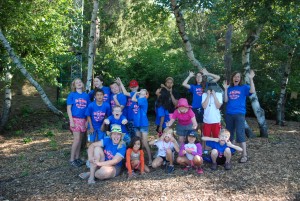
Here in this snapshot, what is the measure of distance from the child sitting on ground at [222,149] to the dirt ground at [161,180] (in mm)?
130

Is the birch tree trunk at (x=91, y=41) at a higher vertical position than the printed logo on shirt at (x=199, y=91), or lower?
higher

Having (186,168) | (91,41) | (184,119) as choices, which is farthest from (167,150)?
(91,41)

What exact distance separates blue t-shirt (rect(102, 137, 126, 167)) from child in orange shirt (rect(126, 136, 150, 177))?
99 mm

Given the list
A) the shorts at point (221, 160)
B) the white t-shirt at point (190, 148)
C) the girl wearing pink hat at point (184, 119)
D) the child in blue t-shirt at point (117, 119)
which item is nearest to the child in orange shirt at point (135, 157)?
the child in blue t-shirt at point (117, 119)

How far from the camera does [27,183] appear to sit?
16.5ft

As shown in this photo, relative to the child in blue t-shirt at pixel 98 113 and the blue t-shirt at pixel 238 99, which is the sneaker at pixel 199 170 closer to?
the blue t-shirt at pixel 238 99

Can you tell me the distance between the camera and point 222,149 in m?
5.31

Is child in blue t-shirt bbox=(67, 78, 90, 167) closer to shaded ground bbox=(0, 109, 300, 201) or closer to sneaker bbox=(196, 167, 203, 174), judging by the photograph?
shaded ground bbox=(0, 109, 300, 201)

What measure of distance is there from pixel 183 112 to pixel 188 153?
2.41ft

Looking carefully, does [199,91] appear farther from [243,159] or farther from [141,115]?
[243,159]

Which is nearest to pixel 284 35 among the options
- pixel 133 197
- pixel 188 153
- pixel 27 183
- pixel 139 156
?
pixel 188 153

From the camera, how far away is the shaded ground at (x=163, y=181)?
14.1ft

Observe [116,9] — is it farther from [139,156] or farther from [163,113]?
[139,156]

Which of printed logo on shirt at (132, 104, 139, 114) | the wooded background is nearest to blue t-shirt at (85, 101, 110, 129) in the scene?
printed logo on shirt at (132, 104, 139, 114)
